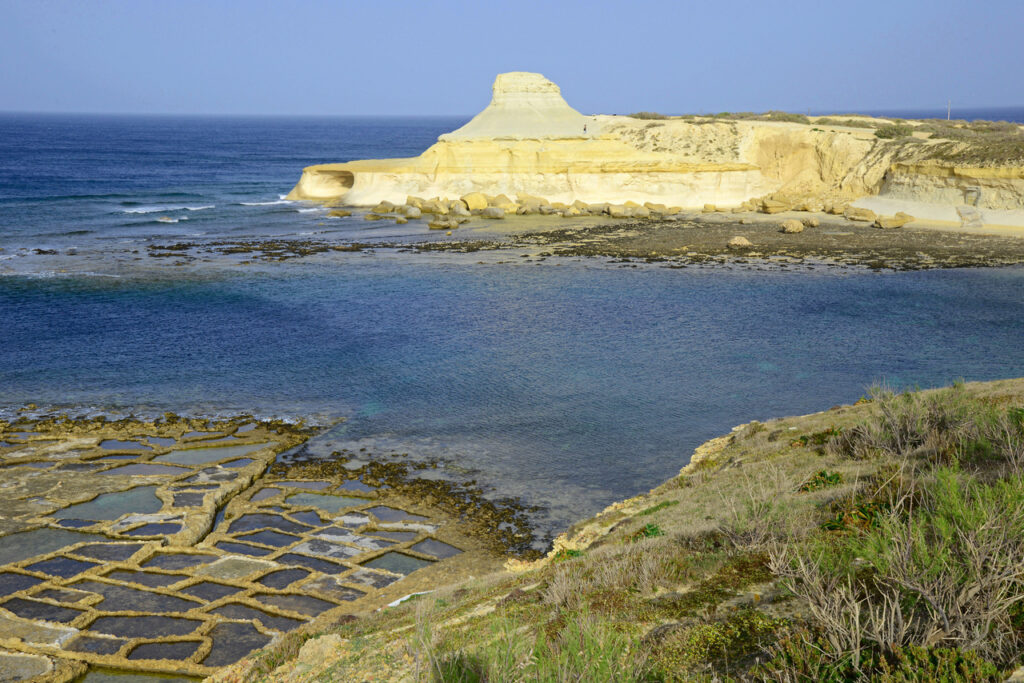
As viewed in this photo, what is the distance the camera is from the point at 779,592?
7078 millimetres

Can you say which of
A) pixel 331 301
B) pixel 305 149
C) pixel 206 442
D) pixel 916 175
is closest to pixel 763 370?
pixel 206 442

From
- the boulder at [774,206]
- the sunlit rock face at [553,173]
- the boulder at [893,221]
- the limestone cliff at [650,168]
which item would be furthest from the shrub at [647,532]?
the sunlit rock face at [553,173]

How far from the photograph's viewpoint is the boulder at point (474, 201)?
185 ft

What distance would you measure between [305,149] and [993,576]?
13419 cm

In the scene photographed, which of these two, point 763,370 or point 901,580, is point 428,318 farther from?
point 901,580

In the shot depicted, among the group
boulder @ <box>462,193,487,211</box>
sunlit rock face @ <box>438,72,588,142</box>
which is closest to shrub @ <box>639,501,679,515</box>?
boulder @ <box>462,193,487,211</box>

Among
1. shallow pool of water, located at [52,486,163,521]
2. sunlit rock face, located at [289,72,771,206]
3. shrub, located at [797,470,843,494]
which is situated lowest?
shallow pool of water, located at [52,486,163,521]

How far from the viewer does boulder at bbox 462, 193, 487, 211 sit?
2223 inches

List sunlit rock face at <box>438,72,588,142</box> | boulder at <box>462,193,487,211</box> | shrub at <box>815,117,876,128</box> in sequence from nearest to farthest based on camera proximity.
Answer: boulder at <box>462,193,487,211</box>
sunlit rock face at <box>438,72,588,142</box>
shrub at <box>815,117,876,128</box>

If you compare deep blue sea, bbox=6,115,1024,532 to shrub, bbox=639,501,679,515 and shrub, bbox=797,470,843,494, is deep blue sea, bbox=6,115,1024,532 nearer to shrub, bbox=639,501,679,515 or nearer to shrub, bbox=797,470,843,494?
shrub, bbox=639,501,679,515

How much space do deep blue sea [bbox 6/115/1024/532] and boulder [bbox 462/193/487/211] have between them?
1600 centimetres

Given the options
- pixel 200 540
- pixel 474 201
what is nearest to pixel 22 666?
pixel 200 540

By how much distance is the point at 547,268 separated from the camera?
3862 cm

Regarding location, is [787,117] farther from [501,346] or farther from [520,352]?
[520,352]
